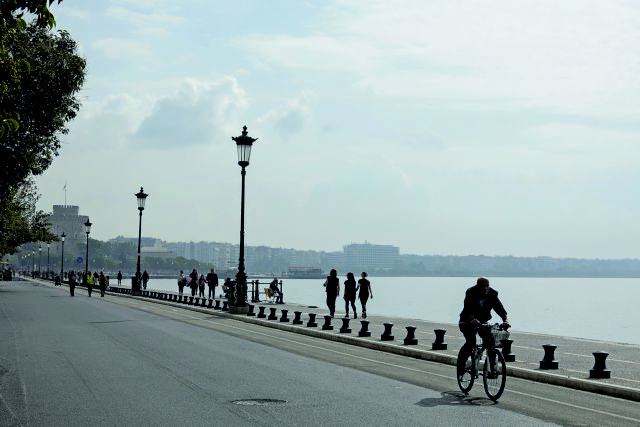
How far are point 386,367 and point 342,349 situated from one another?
14.2 feet

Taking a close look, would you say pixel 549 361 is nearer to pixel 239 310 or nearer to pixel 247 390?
pixel 247 390

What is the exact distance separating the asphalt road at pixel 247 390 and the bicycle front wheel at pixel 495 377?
180 mm

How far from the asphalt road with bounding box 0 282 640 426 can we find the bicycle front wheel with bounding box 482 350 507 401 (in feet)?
0.59

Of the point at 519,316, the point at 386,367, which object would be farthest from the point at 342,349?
the point at 519,316

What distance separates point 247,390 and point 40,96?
25095 millimetres

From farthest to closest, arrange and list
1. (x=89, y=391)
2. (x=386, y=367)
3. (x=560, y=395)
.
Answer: (x=386, y=367) < (x=560, y=395) < (x=89, y=391)

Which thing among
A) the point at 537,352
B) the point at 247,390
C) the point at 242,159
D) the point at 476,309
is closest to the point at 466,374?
Answer: the point at 476,309

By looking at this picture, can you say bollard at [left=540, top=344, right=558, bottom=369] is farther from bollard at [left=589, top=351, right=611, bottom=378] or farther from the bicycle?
the bicycle

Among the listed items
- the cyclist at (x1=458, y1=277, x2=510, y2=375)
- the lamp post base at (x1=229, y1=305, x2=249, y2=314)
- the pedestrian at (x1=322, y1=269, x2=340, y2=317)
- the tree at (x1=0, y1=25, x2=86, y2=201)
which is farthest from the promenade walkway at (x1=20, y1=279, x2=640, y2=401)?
the tree at (x1=0, y1=25, x2=86, y2=201)

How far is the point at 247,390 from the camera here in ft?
42.7

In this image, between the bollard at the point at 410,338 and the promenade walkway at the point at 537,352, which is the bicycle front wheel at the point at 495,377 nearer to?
the promenade walkway at the point at 537,352

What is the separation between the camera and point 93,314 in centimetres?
3569

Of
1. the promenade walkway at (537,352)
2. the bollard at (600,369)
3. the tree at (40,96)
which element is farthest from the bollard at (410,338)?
the tree at (40,96)

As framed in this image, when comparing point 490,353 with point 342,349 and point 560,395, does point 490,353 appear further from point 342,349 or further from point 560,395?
point 342,349
